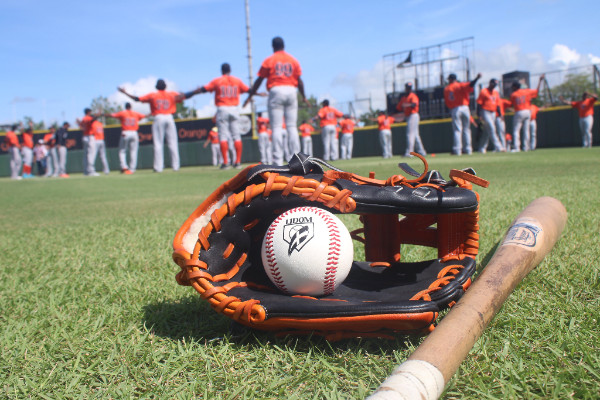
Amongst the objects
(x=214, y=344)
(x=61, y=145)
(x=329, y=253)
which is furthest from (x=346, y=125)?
(x=214, y=344)

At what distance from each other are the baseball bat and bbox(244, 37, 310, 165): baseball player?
615 cm

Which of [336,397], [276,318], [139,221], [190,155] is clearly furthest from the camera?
[190,155]

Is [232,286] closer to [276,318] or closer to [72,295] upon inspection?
[276,318]

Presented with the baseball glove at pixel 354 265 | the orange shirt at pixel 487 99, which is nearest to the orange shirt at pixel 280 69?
the baseball glove at pixel 354 265

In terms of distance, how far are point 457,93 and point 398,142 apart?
Answer: 8.66 m

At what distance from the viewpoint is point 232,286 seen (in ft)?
5.69

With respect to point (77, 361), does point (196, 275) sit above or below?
above

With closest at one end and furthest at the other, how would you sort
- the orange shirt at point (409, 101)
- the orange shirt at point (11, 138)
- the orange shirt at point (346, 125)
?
the orange shirt at point (409, 101) → the orange shirt at point (11, 138) → the orange shirt at point (346, 125)

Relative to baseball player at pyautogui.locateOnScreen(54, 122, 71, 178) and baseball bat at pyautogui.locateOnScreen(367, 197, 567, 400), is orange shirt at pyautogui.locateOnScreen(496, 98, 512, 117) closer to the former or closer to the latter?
baseball bat at pyautogui.locateOnScreen(367, 197, 567, 400)

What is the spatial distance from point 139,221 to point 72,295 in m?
2.22

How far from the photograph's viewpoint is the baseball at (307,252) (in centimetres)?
159

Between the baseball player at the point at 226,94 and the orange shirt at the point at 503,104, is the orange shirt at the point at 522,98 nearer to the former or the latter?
the orange shirt at the point at 503,104

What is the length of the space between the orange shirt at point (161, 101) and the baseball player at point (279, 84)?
3.70 metres

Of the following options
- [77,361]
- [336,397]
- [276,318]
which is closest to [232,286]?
[276,318]
